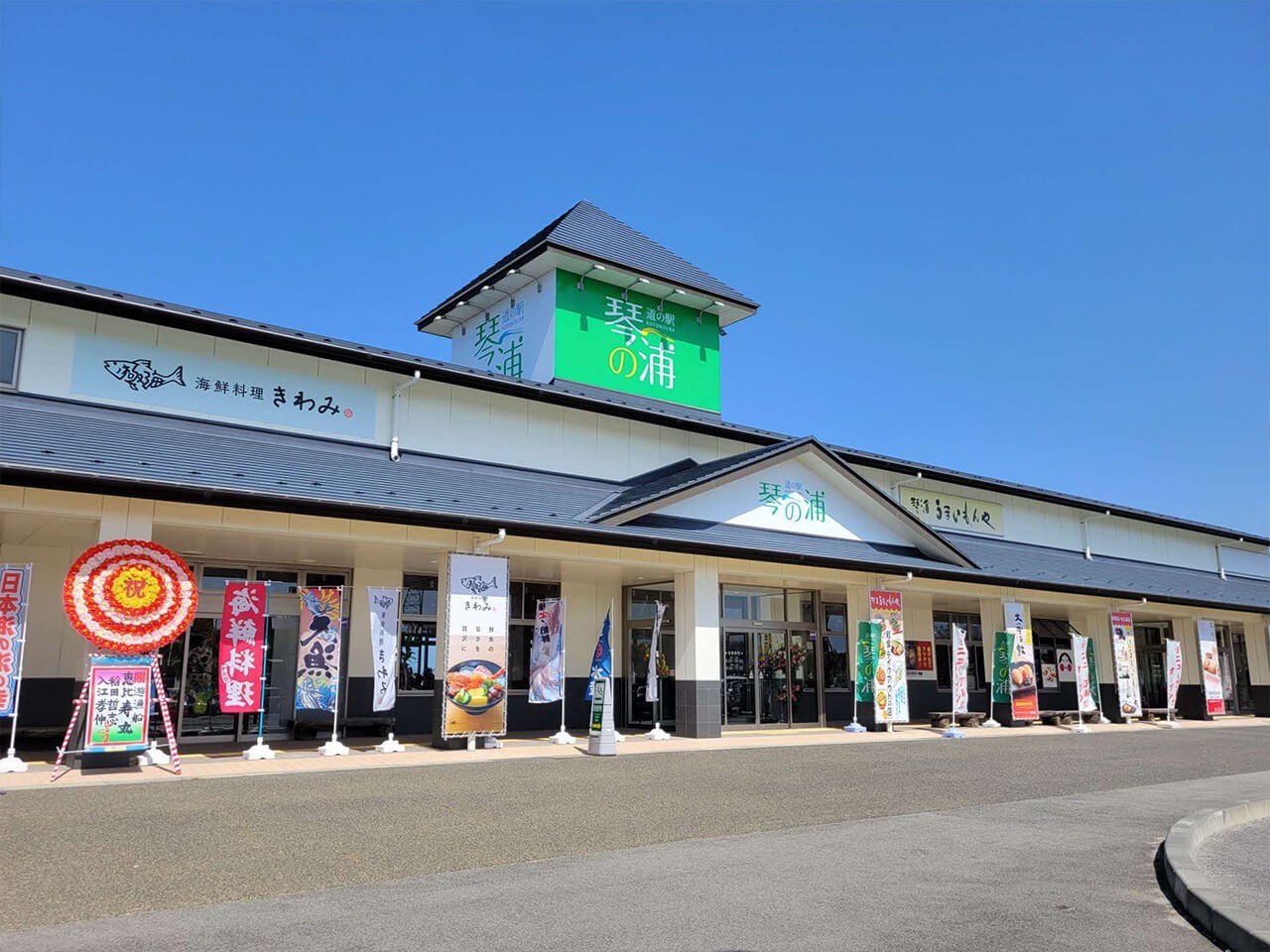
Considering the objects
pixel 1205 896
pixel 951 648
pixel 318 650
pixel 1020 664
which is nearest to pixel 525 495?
pixel 318 650

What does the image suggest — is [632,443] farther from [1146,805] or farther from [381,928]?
[381,928]

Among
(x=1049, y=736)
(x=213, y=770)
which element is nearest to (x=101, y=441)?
(x=213, y=770)

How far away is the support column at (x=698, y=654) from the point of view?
13.2 m

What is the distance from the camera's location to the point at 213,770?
916 cm

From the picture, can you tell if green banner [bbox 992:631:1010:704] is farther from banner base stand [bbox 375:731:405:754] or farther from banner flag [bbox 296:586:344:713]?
banner flag [bbox 296:586:344:713]

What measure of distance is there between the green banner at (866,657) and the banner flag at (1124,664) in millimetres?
6937

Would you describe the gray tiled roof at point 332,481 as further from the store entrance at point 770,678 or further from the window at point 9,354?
the store entrance at point 770,678

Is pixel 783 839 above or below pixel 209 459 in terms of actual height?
below

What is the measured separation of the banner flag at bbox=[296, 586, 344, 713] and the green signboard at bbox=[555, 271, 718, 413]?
303 inches

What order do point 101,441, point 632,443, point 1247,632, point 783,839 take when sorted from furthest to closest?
point 1247,632 → point 632,443 → point 101,441 → point 783,839

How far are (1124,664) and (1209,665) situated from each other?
3.49m

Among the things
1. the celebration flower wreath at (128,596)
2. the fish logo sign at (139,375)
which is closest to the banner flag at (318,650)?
the celebration flower wreath at (128,596)

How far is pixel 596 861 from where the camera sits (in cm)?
563

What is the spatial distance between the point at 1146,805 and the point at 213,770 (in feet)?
28.2
